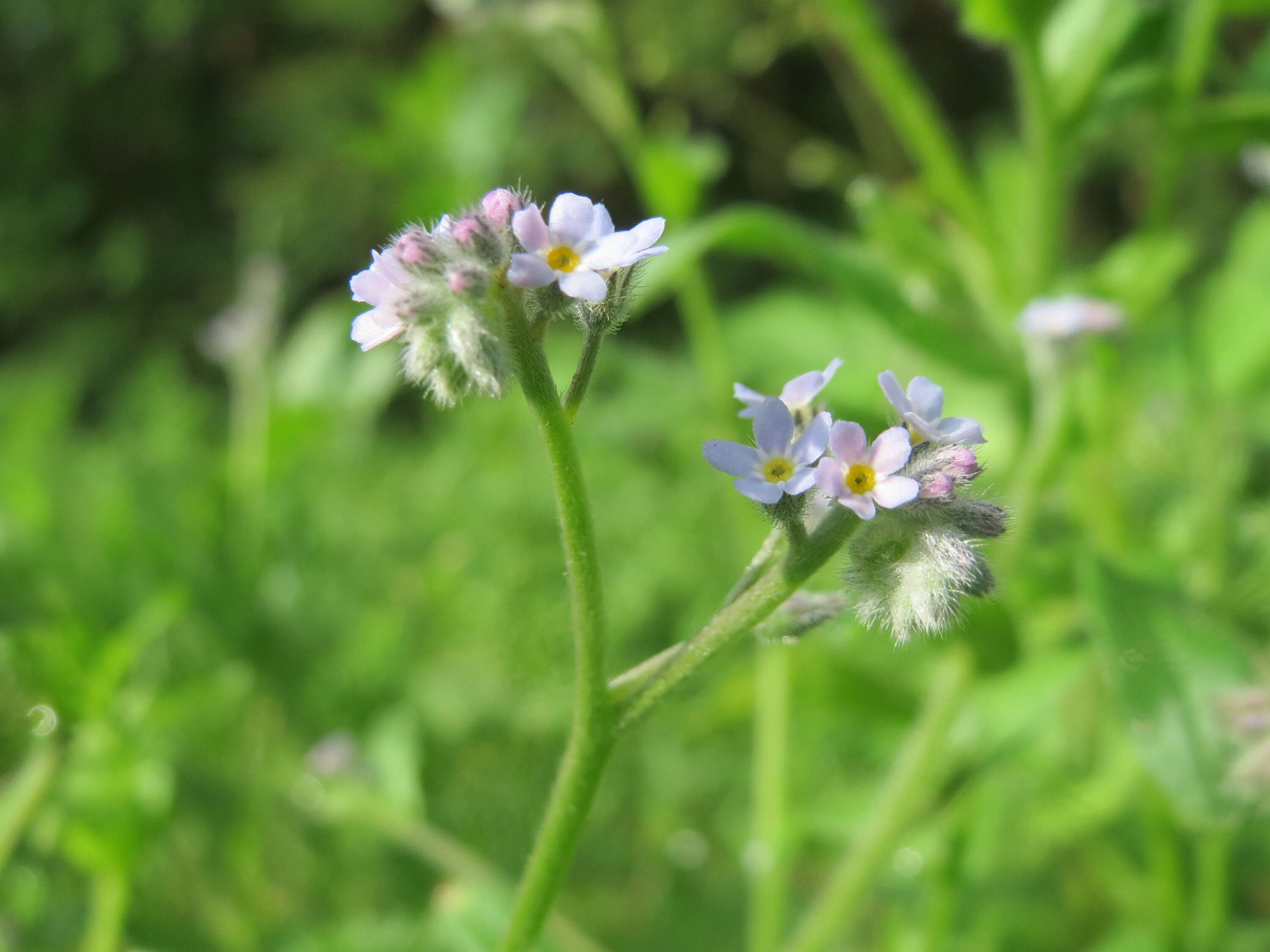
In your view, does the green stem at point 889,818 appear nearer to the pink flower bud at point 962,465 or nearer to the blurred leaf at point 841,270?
the blurred leaf at point 841,270

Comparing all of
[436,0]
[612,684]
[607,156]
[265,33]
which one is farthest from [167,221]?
[612,684]

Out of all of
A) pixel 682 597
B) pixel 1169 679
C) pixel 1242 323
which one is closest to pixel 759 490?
pixel 1169 679

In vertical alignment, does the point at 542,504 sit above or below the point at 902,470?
below

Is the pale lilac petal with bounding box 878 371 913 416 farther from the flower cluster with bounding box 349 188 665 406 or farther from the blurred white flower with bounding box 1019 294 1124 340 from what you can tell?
the blurred white flower with bounding box 1019 294 1124 340

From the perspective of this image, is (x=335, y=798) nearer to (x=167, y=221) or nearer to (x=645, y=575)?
(x=645, y=575)

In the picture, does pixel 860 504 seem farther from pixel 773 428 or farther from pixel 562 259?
pixel 562 259

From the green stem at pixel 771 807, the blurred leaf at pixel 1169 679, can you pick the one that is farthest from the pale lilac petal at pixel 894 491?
the green stem at pixel 771 807
